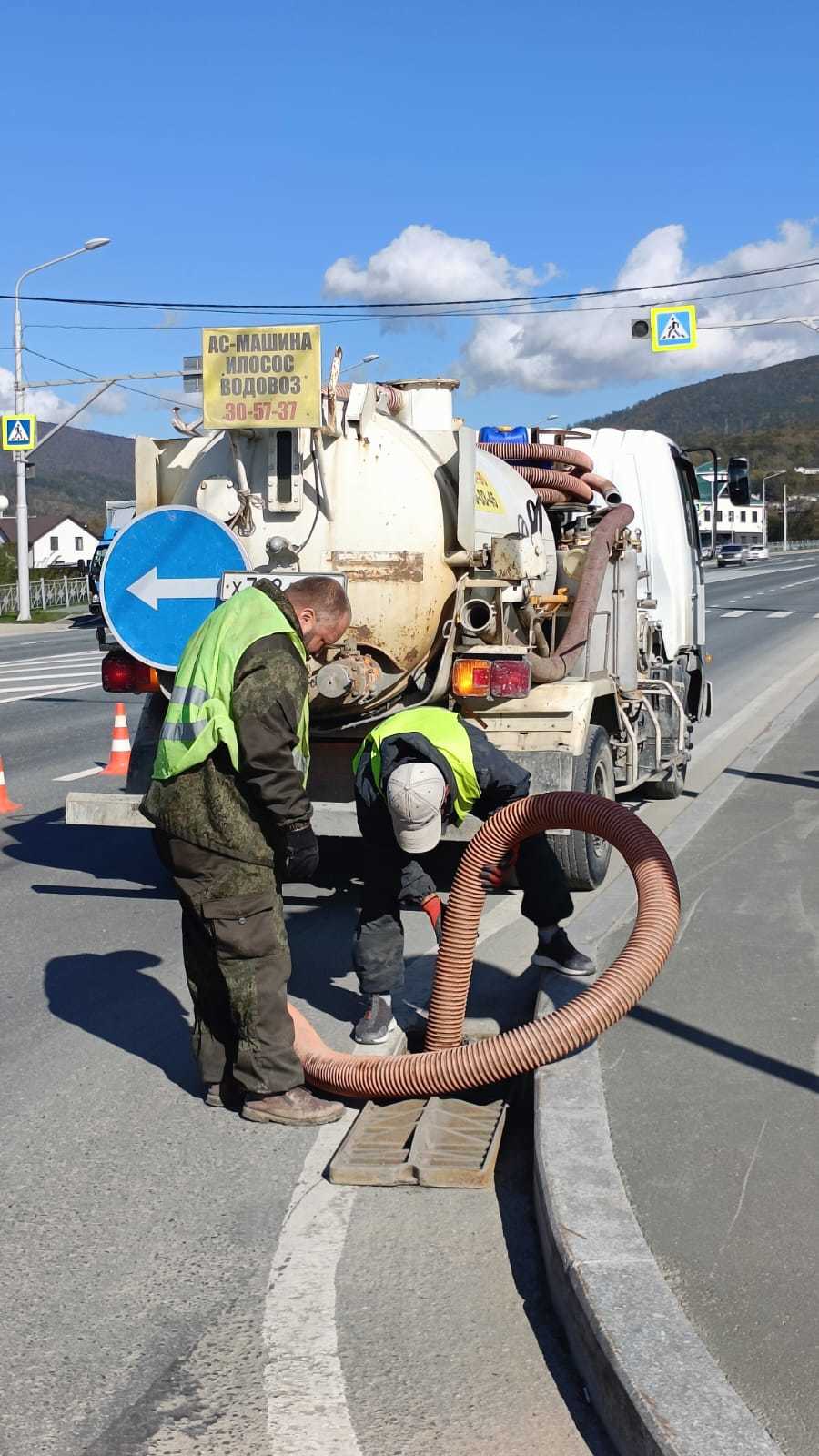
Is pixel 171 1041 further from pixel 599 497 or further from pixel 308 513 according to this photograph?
pixel 599 497

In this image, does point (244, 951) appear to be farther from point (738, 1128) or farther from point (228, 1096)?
point (738, 1128)

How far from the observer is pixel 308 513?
7.35 m

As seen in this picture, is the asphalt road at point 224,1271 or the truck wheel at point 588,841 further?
the truck wheel at point 588,841

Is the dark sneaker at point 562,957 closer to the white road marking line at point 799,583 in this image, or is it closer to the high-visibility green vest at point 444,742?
the high-visibility green vest at point 444,742

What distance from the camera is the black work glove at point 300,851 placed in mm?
4805

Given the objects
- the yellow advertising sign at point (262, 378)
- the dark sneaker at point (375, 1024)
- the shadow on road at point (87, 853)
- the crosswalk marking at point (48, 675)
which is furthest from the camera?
the crosswalk marking at point (48, 675)

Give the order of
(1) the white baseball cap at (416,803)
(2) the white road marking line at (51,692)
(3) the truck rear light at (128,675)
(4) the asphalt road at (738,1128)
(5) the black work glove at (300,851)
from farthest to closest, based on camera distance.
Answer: (2) the white road marking line at (51,692), (3) the truck rear light at (128,675), (1) the white baseball cap at (416,803), (5) the black work glove at (300,851), (4) the asphalt road at (738,1128)

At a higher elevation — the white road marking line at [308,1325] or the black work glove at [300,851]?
the black work glove at [300,851]

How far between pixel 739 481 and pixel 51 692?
10534mm

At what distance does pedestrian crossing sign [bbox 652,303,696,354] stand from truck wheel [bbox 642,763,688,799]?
827 inches

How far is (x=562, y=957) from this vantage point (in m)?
5.89

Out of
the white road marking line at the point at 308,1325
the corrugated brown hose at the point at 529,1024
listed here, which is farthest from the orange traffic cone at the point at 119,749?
the white road marking line at the point at 308,1325

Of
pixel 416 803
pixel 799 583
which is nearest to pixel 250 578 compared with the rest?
pixel 416 803

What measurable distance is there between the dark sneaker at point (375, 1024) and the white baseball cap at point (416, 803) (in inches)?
27.4
